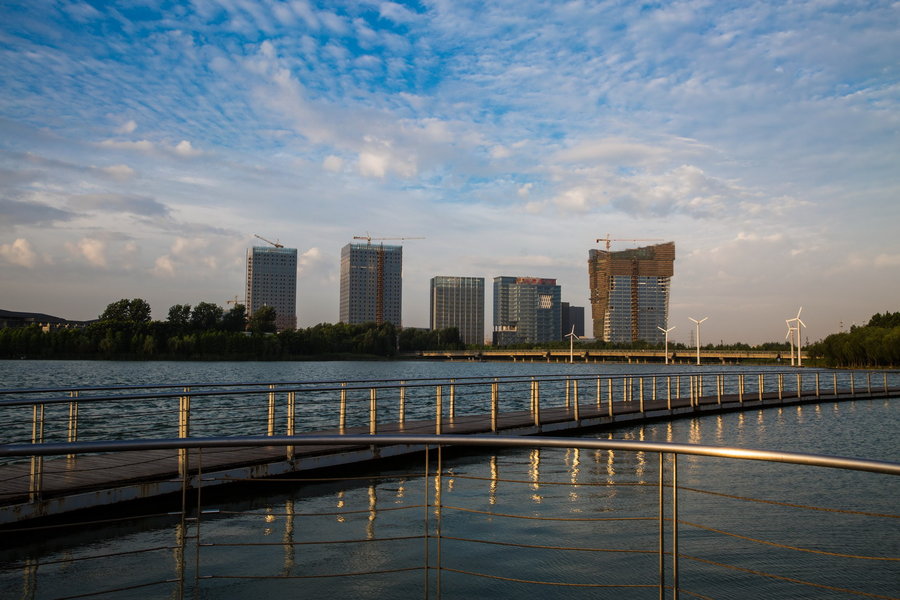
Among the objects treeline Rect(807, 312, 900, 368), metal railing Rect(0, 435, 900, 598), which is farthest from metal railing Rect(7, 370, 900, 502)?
treeline Rect(807, 312, 900, 368)

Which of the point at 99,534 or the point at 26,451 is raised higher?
the point at 26,451

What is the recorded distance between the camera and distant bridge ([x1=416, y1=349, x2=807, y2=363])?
417 ft

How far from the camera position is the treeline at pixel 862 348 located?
73938 mm

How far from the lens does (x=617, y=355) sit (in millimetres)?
148750

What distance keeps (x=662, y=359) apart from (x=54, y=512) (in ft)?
504

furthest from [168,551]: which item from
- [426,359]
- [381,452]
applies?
[426,359]

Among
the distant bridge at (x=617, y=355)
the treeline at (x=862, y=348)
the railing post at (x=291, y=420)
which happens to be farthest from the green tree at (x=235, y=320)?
the railing post at (x=291, y=420)

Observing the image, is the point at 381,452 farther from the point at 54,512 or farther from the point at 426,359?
the point at 426,359

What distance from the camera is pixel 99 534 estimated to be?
7215 millimetres

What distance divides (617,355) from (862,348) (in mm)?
72133

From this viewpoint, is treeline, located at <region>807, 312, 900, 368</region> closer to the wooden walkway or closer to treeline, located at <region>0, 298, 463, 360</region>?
the wooden walkway

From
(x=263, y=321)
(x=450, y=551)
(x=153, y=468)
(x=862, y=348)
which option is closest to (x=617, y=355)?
(x=862, y=348)

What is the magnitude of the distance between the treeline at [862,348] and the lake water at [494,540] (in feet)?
242

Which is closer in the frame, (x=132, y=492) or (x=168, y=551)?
(x=168, y=551)
